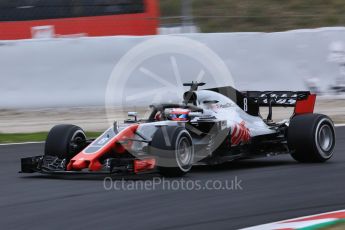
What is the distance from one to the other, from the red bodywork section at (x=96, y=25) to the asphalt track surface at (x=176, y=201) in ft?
30.5

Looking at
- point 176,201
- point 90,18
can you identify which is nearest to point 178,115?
point 176,201

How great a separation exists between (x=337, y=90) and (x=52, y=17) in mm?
7476

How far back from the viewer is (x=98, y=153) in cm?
823

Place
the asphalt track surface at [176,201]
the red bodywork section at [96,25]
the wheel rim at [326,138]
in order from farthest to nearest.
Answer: the red bodywork section at [96,25] < the wheel rim at [326,138] < the asphalt track surface at [176,201]

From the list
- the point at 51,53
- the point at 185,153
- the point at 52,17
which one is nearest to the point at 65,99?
the point at 51,53

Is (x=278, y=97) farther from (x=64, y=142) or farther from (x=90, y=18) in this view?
(x=90, y=18)

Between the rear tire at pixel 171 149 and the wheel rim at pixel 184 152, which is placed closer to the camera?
the rear tire at pixel 171 149

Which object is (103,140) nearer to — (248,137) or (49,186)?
(49,186)

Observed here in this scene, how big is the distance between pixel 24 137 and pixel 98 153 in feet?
18.3

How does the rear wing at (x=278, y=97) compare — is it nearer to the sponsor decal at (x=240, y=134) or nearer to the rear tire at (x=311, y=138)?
the rear tire at (x=311, y=138)

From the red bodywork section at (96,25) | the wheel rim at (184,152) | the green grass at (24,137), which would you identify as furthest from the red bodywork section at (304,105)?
the red bodywork section at (96,25)

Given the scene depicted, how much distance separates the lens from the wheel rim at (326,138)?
9.50 m

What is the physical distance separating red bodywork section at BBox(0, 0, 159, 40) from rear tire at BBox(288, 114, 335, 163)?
9.13 meters

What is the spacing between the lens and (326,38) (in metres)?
17.0
